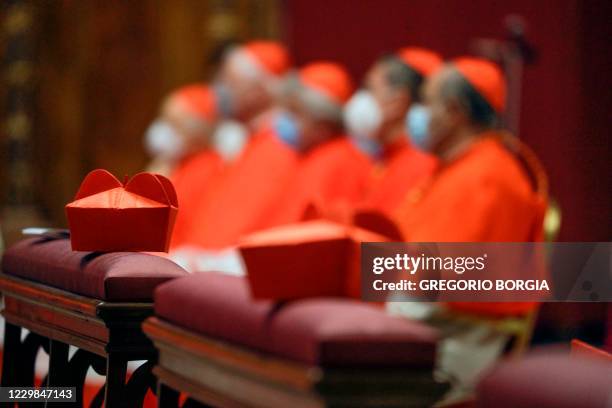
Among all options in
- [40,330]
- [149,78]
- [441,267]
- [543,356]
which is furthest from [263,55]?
[543,356]

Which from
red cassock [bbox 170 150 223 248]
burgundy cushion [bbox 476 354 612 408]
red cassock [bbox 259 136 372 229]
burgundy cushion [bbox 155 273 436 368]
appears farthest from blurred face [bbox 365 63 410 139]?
burgundy cushion [bbox 476 354 612 408]

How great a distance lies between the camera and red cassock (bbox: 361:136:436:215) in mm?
4953

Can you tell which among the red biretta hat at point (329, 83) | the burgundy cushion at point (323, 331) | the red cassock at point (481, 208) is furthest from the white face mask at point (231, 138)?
the burgundy cushion at point (323, 331)

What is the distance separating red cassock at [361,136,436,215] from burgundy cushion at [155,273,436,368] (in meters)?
3.31

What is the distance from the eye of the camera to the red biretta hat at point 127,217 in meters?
2.00

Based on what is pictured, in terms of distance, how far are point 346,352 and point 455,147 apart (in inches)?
124

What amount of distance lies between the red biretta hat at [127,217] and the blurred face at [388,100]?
3.22 m

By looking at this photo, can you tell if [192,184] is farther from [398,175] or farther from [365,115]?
[398,175]

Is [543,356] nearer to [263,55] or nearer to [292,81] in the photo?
[292,81]

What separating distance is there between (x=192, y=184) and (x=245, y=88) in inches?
25.8

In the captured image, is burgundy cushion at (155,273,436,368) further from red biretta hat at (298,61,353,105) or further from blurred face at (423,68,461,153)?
red biretta hat at (298,61,353,105)

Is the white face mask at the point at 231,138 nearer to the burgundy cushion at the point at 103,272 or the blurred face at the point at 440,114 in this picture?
the blurred face at the point at 440,114

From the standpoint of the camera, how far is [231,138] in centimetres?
641

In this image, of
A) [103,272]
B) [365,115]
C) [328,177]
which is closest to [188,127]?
[328,177]
